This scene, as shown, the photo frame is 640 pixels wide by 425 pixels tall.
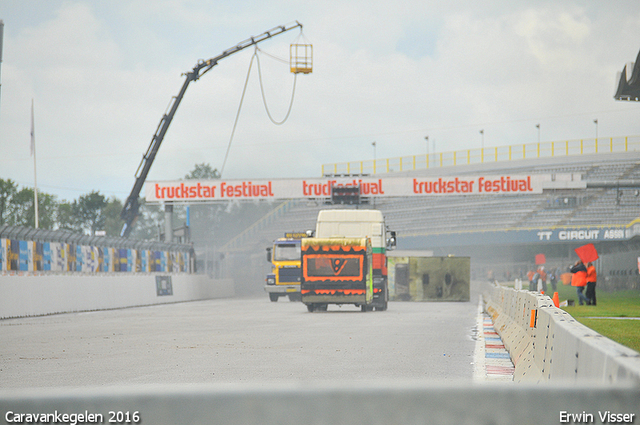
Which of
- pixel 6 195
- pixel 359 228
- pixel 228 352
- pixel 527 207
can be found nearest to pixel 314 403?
pixel 228 352

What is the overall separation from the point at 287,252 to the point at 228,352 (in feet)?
84.4

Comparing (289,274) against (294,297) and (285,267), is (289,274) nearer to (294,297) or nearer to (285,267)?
(285,267)

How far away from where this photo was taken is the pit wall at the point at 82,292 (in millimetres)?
22000

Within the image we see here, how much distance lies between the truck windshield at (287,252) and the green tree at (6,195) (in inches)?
2172

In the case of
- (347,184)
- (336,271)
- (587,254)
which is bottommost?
(336,271)

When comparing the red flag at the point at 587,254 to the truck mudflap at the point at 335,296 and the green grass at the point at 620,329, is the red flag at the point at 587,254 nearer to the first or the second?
the green grass at the point at 620,329

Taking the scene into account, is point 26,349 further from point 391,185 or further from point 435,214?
point 435,214

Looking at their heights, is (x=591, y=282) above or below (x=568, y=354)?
below

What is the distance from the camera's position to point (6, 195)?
84375mm

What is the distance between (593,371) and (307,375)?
5636mm

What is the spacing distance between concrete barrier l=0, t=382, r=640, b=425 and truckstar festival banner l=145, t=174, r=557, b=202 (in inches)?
1694

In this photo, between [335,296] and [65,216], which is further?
[65,216]

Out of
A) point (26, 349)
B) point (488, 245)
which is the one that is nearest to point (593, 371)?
point (26, 349)

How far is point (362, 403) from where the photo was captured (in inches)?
79.8
